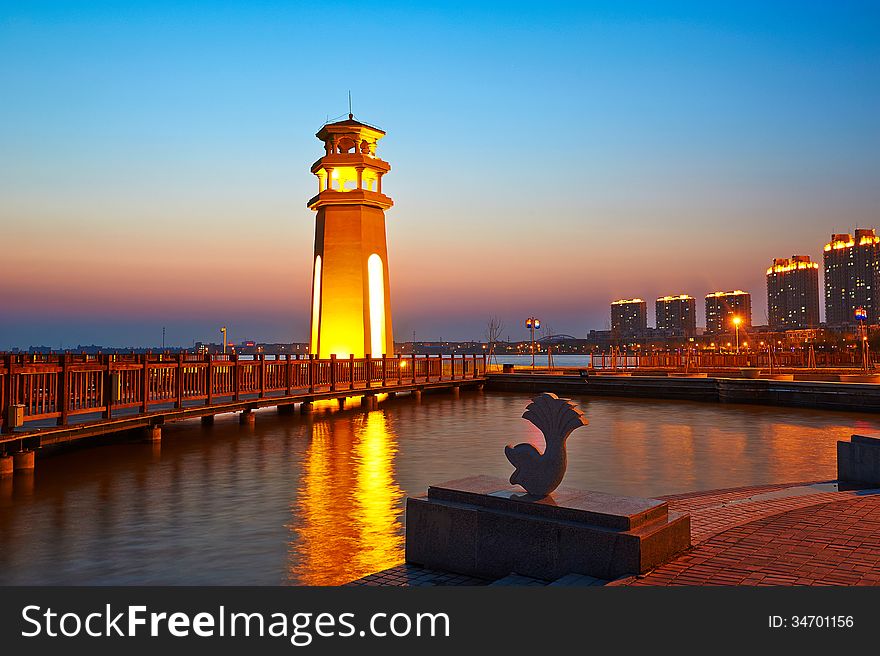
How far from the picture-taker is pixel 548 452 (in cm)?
544

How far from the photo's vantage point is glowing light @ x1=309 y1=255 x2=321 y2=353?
2995 cm

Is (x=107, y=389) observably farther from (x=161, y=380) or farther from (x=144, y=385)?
(x=161, y=380)

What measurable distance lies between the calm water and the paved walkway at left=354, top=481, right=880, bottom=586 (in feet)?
7.08

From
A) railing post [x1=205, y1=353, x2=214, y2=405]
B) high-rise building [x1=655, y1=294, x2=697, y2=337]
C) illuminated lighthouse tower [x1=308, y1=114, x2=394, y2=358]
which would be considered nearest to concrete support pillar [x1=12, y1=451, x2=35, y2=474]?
railing post [x1=205, y1=353, x2=214, y2=405]

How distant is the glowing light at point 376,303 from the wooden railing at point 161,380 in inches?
64.1

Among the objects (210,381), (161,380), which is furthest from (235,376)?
(161,380)

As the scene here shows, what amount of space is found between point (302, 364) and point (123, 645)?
58.8ft

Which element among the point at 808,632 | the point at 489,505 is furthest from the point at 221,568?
the point at 808,632

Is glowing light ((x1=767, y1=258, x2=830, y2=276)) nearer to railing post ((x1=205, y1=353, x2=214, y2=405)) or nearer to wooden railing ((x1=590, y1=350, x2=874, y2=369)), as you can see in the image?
wooden railing ((x1=590, y1=350, x2=874, y2=369))

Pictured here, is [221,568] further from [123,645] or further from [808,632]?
[808,632]

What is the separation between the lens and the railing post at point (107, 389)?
13.4 metres

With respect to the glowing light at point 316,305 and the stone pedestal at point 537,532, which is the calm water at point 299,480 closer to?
the stone pedestal at point 537,532

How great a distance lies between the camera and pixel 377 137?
1192 inches

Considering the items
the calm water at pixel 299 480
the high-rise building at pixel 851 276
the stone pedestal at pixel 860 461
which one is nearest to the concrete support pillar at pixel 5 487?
the calm water at pixel 299 480
